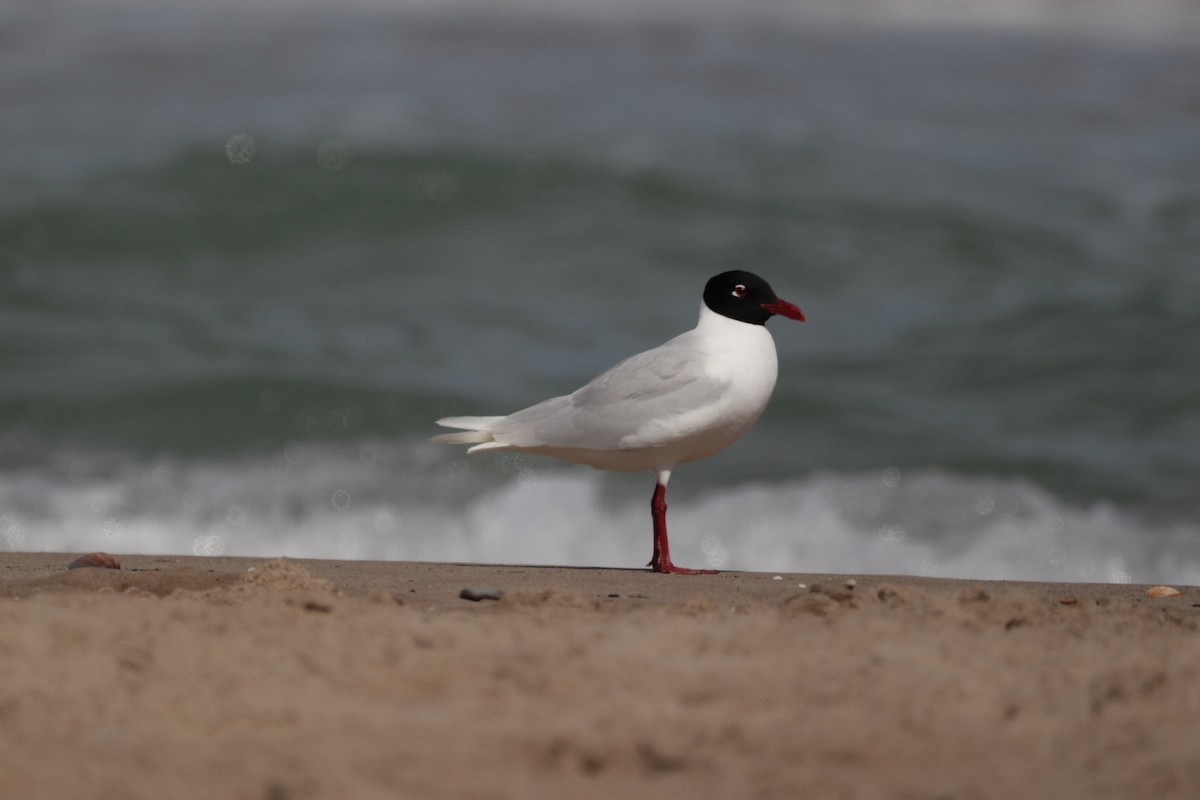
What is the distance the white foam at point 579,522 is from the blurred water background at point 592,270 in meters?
0.03

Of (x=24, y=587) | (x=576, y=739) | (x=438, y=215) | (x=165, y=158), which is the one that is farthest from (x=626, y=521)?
(x=165, y=158)

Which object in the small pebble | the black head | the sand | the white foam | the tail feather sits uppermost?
the black head

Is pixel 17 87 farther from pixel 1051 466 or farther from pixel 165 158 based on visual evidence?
pixel 1051 466

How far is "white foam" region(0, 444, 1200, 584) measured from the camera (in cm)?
714

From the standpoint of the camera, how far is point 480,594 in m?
3.94

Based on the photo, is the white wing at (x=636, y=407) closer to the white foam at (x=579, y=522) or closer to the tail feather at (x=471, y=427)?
the tail feather at (x=471, y=427)

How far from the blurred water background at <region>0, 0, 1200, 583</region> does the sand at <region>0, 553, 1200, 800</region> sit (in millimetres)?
4025

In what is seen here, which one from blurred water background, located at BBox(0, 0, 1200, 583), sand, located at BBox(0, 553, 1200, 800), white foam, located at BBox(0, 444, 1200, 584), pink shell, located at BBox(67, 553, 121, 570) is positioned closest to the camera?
sand, located at BBox(0, 553, 1200, 800)

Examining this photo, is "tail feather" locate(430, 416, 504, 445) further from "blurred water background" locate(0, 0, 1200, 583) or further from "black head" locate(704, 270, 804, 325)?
"blurred water background" locate(0, 0, 1200, 583)

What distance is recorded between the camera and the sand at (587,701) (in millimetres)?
2221

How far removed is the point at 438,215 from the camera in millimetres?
13062

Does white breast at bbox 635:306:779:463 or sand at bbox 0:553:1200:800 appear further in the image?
white breast at bbox 635:306:779:463

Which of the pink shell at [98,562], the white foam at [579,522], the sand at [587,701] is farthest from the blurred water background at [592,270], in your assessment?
the sand at [587,701]

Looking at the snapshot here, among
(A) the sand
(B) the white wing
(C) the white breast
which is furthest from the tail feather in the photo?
(A) the sand
